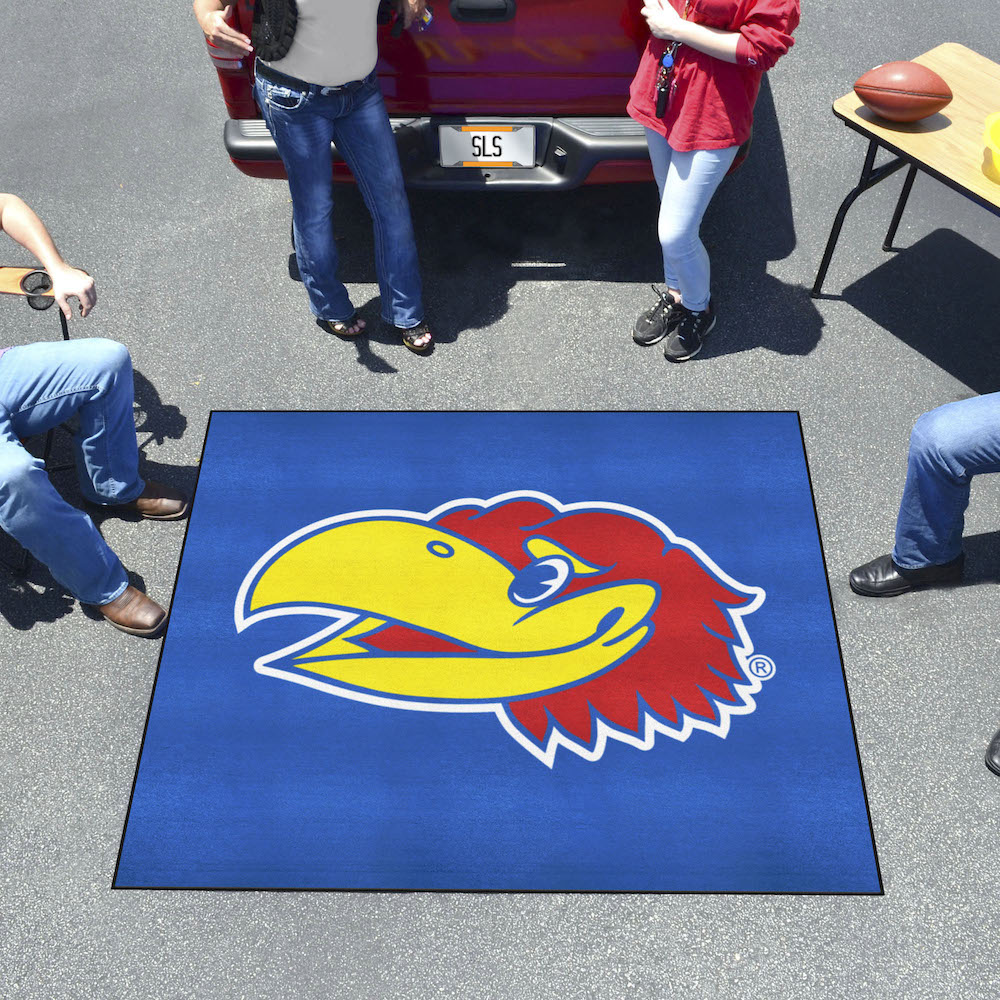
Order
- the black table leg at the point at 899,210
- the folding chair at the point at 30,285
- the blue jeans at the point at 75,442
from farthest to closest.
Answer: the black table leg at the point at 899,210, the folding chair at the point at 30,285, the blue jeans at the point at 75,442

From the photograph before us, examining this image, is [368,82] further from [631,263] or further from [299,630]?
[299,630]

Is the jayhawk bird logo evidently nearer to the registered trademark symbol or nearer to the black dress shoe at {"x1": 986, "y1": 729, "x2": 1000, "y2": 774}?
the registered trademark symbol

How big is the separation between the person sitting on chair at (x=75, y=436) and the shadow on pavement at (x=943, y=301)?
9.08 feet

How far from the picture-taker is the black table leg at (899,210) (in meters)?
4.06

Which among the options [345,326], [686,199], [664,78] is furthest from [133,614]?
[664,78]

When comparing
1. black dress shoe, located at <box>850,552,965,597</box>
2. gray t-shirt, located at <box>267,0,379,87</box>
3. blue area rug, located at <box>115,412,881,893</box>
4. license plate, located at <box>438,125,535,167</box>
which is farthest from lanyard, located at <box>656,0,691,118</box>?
black dress shoe, located at <box>850,552,965,597</box>

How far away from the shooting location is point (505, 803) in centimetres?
283

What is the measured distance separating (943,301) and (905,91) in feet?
3.28

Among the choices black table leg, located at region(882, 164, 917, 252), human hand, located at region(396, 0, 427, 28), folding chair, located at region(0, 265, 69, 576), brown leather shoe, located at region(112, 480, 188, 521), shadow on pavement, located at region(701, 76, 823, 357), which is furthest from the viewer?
black table leg, located at region(882, 164, 917, 252)

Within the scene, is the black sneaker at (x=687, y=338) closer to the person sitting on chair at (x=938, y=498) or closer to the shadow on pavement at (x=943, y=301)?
the shadow on pavement at (x=943, y=301)

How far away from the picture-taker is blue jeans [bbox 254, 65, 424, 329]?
127 inches

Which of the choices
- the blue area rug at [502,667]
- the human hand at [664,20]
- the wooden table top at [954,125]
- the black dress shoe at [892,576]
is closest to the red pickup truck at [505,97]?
the human hand at [664,20]

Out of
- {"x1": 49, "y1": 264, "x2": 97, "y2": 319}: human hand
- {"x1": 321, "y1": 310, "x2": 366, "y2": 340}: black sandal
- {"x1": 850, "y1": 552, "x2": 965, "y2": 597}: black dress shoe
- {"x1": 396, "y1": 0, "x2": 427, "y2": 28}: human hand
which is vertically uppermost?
{"x1": 396, "y1": 0, "x2": 427, "y2": 28}: human hand

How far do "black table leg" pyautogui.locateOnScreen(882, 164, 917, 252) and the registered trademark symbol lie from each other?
2.05 meters
